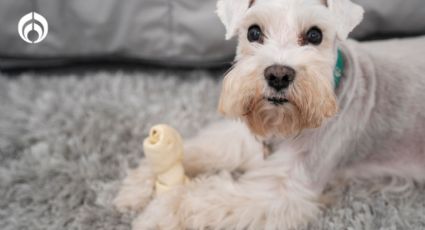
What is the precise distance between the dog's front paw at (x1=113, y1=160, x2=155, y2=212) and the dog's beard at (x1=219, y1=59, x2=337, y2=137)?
0.50 m

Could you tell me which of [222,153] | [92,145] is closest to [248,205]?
[222,153]

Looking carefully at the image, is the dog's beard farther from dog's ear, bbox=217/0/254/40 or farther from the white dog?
dog's ear, bbox=217/0/254/40

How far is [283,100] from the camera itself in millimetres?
1432

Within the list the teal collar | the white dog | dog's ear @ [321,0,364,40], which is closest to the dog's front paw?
the white dog

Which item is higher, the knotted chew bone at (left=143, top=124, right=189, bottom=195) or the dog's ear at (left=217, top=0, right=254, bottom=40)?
the dog's ear at (left=217, top=0, right=254, bottom=40)

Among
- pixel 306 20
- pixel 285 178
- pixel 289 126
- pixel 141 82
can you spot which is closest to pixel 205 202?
pixel 285 178

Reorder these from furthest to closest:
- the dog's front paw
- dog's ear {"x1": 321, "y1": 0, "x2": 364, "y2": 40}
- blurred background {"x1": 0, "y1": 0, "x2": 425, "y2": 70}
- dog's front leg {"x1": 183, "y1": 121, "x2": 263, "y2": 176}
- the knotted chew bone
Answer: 1. blurred background {"x1": 0, "y1": 0, "x2": 425, "y2": 70}
2. dog's front leg {"x1": 183, "y1": 121, "x2": 263, "y2": 176}
3. the dog's front paw
4. the knotted chew bone
5. dog's ear {"x1": 321, "y1": 0, "x2": 364, "y2": 40}

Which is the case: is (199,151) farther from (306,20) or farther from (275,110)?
(306,20)

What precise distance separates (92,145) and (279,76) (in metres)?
1.01

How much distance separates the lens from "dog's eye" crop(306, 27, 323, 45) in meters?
1.56

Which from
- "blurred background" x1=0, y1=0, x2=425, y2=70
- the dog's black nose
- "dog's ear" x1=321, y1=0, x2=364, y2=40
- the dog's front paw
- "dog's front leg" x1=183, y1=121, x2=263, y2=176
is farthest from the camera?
"blurred background" x1=0, y1=0, x2=425, y2=70

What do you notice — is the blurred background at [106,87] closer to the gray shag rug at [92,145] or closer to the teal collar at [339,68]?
the gray shag rug at [92,145]

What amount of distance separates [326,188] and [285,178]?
22 cm

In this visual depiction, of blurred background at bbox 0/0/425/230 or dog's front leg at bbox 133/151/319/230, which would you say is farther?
blurred background at bbox 0/0/425/230
